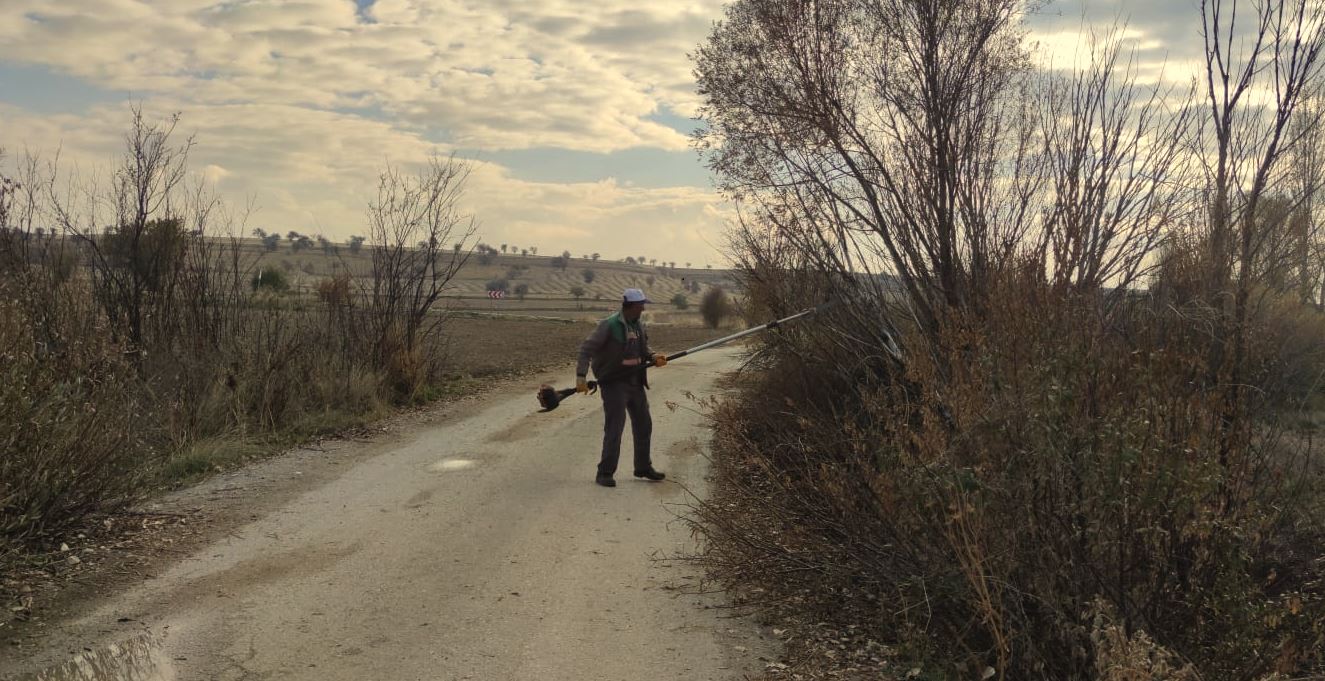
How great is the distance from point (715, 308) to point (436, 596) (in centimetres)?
4339

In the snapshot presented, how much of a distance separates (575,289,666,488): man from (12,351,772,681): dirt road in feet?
0.94

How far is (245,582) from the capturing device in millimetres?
6102

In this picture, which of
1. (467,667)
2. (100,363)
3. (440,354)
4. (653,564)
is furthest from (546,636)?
(440,354)

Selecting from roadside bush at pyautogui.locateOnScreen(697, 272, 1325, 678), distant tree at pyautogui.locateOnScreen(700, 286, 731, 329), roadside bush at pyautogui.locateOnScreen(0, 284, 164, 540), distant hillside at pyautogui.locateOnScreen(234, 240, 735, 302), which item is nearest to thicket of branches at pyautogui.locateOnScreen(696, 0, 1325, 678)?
roadside bush at pyautogui.locateOnScreen(697, 272, 1325, 678)

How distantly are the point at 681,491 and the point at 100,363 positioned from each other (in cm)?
542

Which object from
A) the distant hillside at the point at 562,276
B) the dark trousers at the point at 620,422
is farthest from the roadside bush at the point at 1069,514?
the distant hillside at the point at 562,276

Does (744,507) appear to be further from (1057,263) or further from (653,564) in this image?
(1057,263)

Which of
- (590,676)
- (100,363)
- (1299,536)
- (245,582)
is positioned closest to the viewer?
(590,676)

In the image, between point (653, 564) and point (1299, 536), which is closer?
point (1299, 536)

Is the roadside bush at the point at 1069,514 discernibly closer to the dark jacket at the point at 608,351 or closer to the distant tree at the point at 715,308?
the dark jacket at the point at 608,351

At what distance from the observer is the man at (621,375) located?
9383 millimetres

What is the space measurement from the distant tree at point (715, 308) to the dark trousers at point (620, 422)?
38985 mm

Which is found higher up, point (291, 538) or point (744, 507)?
point (744, 507)

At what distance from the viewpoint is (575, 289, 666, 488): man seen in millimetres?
9383
